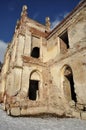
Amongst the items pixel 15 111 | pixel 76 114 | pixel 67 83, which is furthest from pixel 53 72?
pixel 15 111

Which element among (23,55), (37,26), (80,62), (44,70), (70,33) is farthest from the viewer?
(37,26)

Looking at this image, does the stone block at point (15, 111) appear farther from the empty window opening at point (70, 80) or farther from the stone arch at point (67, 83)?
the empty window opening at point (70, 80)

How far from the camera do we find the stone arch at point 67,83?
880 centimetres

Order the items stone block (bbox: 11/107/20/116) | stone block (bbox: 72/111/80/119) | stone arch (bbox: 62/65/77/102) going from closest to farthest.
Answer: stone block (bbox: 72/111/80/119) < stone block (bbox: 11/107/20/116) < stone arch (bbox: 62/65/77/102)

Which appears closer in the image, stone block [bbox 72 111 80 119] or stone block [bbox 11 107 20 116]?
stone block [bbox 72 111 80 119]

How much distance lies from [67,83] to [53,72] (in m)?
1.57

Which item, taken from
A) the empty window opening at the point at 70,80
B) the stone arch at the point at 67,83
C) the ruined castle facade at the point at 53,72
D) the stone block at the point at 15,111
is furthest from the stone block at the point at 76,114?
the stone block at the point at 15,111

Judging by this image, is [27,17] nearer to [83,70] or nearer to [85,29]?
[85,29]

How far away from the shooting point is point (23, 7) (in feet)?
42.4

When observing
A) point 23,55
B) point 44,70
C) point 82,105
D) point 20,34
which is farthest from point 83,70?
point 20,34

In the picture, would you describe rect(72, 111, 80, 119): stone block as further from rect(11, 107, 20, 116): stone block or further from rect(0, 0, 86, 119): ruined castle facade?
rect(11, 107, 20, 116): stone block

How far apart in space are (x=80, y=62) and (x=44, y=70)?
394 cm

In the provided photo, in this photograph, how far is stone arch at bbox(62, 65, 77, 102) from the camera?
880cm

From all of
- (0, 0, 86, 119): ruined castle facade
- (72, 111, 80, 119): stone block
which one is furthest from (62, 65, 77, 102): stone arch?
(72, 111, 80, 119): stone block
